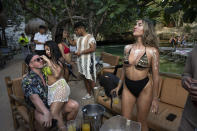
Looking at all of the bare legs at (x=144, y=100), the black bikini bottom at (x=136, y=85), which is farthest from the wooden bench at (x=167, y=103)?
the black bikini bottom at (x=136, y=85)

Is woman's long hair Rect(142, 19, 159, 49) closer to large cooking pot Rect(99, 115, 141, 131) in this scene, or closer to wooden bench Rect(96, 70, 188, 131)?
large cooking pot Rect(99, 115, 141, 131)

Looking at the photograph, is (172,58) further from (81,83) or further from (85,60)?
(85,60)

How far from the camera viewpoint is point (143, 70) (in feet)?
6.91

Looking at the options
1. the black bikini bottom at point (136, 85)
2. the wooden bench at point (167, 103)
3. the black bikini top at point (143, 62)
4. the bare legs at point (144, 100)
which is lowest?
the wooden bench at point (167, 103)

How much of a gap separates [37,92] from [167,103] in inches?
91.5

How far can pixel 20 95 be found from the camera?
10.1 feet

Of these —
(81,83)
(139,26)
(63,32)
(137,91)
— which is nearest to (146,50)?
(139,26)

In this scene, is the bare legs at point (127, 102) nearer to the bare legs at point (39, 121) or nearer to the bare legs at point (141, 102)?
the bare legs at point (141, 102)

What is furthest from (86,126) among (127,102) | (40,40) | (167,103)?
(40,40)

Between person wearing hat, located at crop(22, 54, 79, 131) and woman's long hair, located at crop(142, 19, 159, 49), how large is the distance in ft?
5.16

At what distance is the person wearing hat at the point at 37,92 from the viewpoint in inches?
90.4

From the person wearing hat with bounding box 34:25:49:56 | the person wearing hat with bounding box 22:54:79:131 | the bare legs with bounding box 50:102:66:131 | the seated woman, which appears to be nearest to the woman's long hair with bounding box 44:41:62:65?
the seated woman

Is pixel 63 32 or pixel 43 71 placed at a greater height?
pixel 63 32

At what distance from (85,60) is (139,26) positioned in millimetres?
2151
